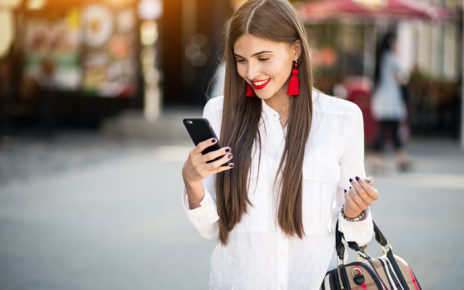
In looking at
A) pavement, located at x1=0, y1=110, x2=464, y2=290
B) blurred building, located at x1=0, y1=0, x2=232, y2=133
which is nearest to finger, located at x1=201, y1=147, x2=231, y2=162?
pavement, located at x1=0, y1=110, x2=464, y2=290

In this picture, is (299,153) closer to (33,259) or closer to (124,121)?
(33,259)

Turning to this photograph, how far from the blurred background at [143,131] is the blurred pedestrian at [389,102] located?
28cm

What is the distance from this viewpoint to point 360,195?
7.49 ft

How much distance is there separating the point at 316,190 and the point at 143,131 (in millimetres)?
12044

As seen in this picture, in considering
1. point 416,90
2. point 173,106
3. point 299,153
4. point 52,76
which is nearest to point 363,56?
point 416,90

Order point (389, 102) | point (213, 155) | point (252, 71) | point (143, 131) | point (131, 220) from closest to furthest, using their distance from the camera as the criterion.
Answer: point (213, 155)
point (252, 71)
point (131, 220)
point (389, 102)
point (143, 131)

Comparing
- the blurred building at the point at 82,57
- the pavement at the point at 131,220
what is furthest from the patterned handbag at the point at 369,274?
the blurred building at the point at 82,57

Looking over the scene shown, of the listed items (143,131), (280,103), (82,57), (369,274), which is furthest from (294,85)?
(82,57)

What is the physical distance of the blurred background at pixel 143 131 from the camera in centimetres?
567

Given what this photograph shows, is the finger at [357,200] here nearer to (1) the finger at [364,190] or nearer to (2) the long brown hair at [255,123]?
(1) the finger at [364,190]

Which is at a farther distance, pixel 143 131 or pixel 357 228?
pixel 143 131

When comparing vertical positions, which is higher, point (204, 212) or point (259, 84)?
point (259, 84)

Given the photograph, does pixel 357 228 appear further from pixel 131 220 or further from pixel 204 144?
pixel 131 220

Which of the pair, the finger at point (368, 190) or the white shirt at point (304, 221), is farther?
the white shirt at point (304, 221)
